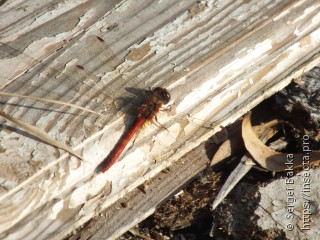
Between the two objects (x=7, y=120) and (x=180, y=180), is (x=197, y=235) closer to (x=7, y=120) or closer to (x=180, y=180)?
(x=180, y=180)

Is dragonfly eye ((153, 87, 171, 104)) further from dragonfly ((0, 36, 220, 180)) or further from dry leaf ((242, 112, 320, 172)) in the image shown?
dry leaf ((242, 112, 320, 172))

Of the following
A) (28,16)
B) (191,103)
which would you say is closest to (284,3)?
(191,103)

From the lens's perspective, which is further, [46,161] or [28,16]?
[28,16]

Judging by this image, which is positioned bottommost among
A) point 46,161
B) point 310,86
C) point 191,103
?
point 310,86

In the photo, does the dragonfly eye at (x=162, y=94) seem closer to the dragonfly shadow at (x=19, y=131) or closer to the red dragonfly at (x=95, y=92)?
the red dragonfly at (x=95, y=92)

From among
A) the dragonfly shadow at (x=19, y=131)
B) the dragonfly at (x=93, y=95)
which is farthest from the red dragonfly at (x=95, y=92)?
the dragonfly shadow at (x=19, y=131)

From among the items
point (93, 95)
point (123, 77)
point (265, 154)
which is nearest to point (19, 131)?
point (93, 95)

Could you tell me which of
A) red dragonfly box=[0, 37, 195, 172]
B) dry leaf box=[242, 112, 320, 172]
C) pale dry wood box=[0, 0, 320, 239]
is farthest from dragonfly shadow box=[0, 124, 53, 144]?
dry leaf box=[242, 112, 320, 172]

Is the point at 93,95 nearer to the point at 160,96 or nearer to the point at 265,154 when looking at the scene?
the point at 160,96
